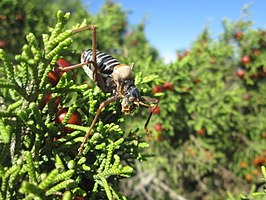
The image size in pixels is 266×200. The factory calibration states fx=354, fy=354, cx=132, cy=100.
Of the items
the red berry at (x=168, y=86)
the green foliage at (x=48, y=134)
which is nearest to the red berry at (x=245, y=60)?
the red berry at (x=168, y=86)

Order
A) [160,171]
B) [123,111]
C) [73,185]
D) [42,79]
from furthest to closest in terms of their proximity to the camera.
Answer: [160,171] < [123,111] < [42,79] < [73,185]

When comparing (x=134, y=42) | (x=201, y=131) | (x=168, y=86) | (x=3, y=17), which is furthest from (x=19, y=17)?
(x=134, y=42)

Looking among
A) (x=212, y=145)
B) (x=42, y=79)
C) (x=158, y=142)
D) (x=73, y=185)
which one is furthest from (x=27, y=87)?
(x=212, y=145)

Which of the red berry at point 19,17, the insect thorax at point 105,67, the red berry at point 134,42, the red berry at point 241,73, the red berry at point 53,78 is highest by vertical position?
the red berry at point 134,42

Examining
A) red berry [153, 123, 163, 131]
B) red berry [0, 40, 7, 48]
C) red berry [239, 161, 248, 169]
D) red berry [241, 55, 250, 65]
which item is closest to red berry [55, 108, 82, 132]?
red berry [153, 123, 163, 131]

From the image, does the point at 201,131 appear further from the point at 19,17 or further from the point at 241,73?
the point at 19,17

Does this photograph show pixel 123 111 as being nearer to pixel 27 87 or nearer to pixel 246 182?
pixel 27 87

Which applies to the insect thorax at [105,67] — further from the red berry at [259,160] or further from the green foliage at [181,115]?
the red berry at [259,160]

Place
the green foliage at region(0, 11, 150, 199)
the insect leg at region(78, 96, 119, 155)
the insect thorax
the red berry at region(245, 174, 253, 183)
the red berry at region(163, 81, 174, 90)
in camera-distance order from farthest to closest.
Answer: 1. the red berry at region(245, 174, 253, 183)
2. the red berry at region(163, 81, 174, 90)
3. the insect thorax
4. the insect leg at region(78, 96, 119, 155)
5. the green foliage at region(0, 11, 150, 199)

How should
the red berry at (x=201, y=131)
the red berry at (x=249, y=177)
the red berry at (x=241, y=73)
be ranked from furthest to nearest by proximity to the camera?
the red berry at (x=249, y=177) < the red berry at (x=241, y=73) < the red berry at (x=201, y=131)

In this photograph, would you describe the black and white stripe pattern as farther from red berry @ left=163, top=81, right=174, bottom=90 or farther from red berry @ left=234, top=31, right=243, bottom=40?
red berry @ left=234, top=31, right=243, bottom=40

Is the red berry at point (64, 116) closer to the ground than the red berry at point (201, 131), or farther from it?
closer to the ground
